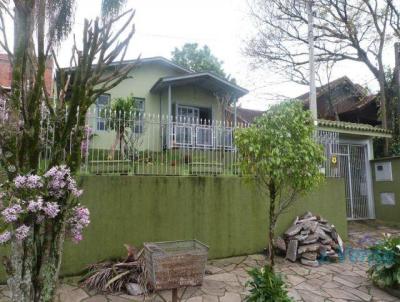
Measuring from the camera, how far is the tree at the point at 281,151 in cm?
417

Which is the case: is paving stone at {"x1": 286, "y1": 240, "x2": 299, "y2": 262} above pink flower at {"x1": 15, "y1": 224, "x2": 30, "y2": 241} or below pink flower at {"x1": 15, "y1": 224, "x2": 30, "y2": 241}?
below

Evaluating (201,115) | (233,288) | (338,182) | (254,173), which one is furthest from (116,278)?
(201,115)

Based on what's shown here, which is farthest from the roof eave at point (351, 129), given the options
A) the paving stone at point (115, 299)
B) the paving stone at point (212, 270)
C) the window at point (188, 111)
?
the paving stone at point (115, 299)

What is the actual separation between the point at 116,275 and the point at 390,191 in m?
9.22

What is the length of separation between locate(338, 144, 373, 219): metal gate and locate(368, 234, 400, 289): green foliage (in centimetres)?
542

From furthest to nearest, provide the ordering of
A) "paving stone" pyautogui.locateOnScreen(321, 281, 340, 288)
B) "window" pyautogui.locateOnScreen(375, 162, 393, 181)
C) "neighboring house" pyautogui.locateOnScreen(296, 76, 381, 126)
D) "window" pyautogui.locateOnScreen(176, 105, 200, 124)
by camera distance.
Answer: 1. "neighboring house" pyautogui.locateOnScreen(296, 76, 381, 126)
2. "window" pyautogui.locateOnScreen(176, 105, 200, 124)
3. "window" pyautogui.locateOnScreen(375, 162, 393, 181)
4. "paving stone" pyautogui.locateOnScreen(321, 281, 340, 288)

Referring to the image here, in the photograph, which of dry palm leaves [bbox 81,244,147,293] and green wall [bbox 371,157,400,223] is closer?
dry palm leaves [bbox 81,244,147,293]

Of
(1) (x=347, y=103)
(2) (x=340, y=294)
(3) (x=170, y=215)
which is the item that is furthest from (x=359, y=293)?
(1) (x=347, y=103)

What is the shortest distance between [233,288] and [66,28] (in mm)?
4495

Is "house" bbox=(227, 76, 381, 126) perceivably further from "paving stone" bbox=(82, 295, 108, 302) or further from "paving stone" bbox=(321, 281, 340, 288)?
"paving stone" bbox=(82, 295, 108, 302)

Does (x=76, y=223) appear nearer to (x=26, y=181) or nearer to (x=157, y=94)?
(x=26, y=181)

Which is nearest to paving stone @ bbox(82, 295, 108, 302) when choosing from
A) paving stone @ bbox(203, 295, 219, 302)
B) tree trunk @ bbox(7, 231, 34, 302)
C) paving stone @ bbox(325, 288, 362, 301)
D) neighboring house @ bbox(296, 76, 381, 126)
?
paving stone @ bbox(203, 295, 219, 302)

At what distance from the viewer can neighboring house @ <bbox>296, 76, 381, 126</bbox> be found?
14.6m

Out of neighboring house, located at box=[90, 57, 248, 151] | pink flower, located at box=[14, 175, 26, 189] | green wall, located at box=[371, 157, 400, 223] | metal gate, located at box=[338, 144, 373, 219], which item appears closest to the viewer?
pink flower, located at box=[14, 175, 26, 189]
